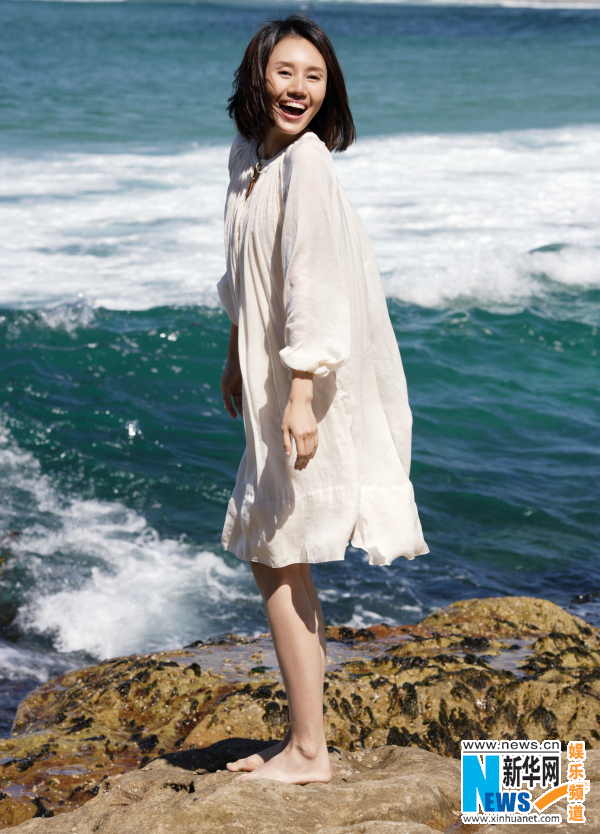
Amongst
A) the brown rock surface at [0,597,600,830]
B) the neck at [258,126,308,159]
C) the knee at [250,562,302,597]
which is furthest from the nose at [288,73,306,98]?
the brown rock surface at [0,597,600,830]

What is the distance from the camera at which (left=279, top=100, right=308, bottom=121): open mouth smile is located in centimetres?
220

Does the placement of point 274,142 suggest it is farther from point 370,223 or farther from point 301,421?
point 370,223

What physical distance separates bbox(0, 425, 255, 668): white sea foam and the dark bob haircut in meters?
3.19

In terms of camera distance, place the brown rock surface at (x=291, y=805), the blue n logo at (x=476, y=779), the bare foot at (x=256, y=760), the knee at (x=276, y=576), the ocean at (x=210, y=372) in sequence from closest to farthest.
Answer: the brown rock surface at (x=291, y=805), the blue n logo at (x=476, y=779), the knee at (x=276, y=576), the bare foot at (x=256, y=760), the ocean at (x=210, y=372)

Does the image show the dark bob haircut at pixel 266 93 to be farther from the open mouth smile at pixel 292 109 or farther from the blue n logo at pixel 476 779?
the blue n logo at pixel 476 779

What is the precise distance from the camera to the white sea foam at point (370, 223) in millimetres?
11094

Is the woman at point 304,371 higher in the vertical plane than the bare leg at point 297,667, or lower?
higher

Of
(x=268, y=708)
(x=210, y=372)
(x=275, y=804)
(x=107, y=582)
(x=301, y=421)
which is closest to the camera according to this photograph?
(x=301, y=421)

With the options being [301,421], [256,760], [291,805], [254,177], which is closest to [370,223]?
[254,177]

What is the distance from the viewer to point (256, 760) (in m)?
2.44

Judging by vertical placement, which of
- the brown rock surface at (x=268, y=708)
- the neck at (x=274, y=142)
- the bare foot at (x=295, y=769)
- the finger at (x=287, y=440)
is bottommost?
the brown rock surface at (x=268, y=708)

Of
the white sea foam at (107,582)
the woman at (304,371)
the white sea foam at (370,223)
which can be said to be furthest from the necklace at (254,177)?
the white sea foam at (370,223)

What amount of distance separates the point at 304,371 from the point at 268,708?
162 centimetres

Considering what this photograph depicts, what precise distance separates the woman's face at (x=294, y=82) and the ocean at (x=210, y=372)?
292 cm
